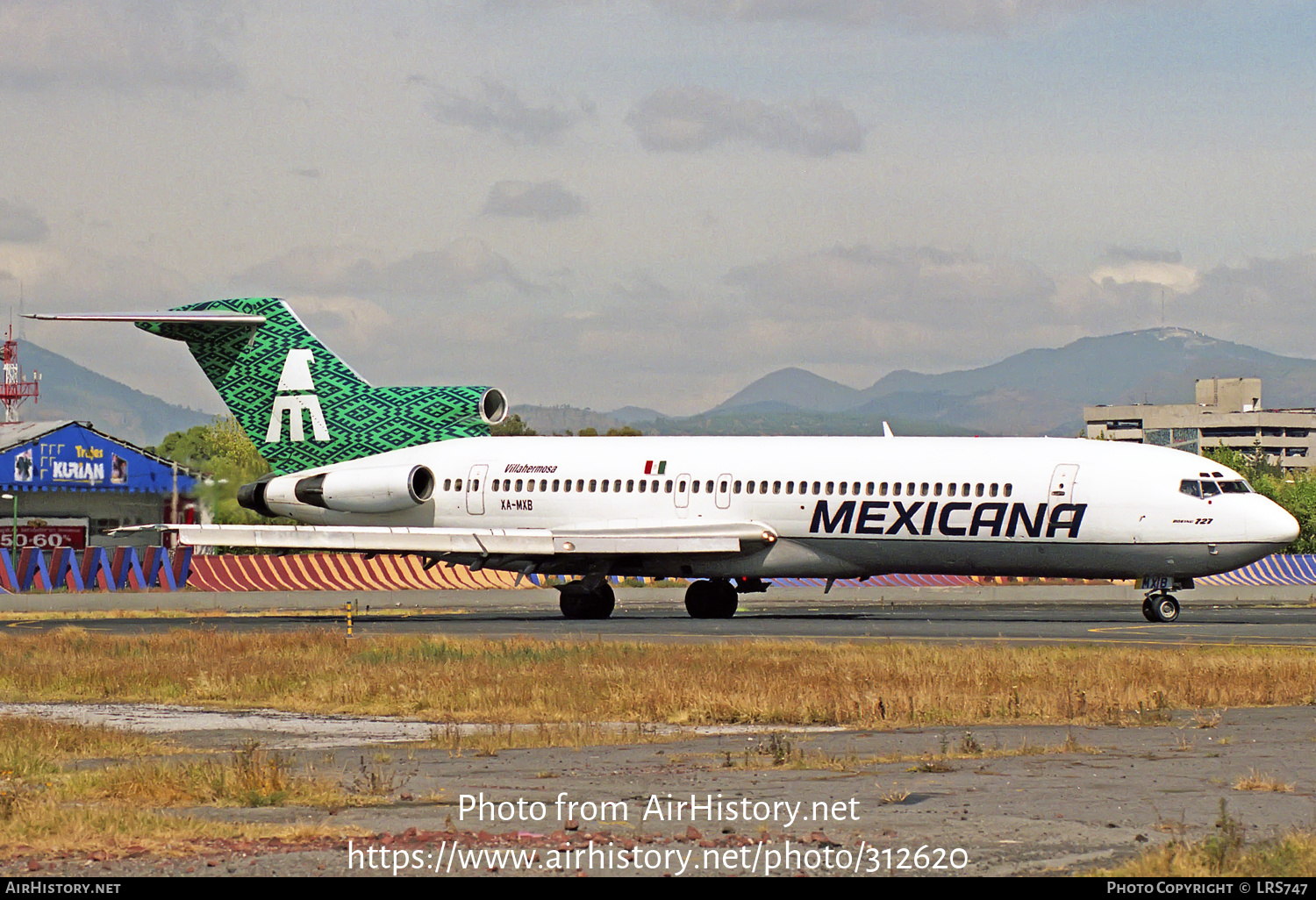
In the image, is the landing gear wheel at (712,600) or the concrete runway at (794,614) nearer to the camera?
the concrete runway at (794,614)

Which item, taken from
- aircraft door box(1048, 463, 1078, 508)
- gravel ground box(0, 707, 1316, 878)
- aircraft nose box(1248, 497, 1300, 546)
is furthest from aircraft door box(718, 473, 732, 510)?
gravel ground box(0, 707, 1316, 878)

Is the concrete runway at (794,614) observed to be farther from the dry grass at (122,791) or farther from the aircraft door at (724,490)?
the dry grass at (122,791)

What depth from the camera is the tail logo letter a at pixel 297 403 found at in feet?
160

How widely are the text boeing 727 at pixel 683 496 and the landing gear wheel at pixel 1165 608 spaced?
44 millimetres

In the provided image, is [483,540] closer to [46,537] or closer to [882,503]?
[882,503]

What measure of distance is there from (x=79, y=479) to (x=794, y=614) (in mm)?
57177

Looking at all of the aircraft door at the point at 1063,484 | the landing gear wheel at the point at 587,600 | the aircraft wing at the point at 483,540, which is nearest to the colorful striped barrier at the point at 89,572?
the aircraft wing at the point at 483,540

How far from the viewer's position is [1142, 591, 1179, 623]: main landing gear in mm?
38844

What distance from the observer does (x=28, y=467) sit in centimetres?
9012

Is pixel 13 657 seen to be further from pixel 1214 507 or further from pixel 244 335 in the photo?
pixel 1214 507

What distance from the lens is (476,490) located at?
45656 mm

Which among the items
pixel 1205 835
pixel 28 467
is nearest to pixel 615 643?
pixel 1205 835
